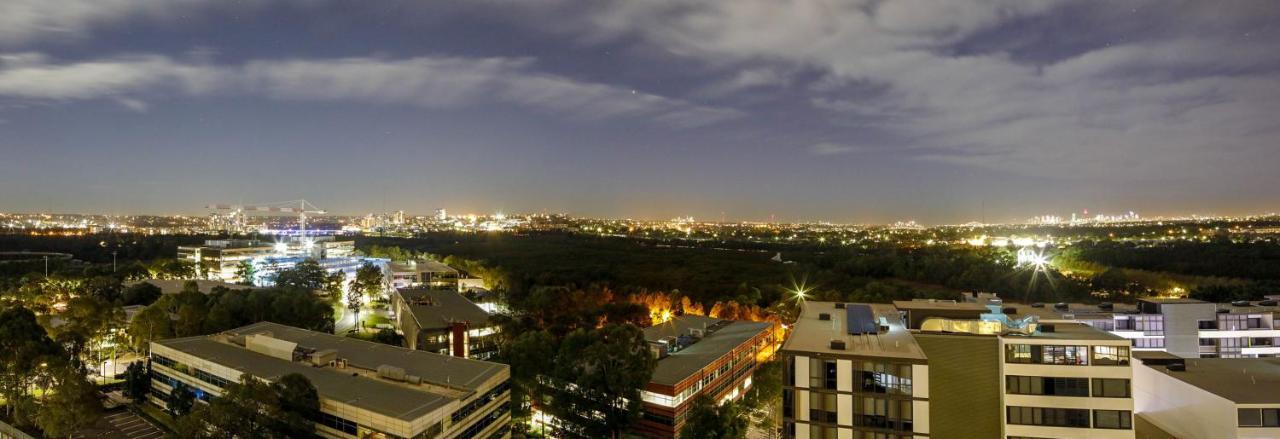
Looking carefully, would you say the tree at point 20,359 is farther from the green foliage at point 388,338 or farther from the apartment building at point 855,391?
the apartment building at point 855,391

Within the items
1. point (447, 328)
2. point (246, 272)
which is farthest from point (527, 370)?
point (246, 272)

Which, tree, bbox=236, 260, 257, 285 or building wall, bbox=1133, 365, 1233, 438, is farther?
tree, bbox=236, 260, 257, 285

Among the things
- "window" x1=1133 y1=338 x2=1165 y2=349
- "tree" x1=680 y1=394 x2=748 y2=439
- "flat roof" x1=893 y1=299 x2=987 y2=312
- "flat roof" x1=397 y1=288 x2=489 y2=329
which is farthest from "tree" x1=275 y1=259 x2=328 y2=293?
"window" x1=1133 y1=338 x2=1165 y2=349

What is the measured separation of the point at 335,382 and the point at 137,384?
34.2 feet

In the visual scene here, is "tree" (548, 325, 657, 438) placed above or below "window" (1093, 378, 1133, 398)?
below

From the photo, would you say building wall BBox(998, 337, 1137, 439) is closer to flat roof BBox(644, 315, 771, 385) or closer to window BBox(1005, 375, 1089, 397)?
window BBox(1005, 375, 1089, 397)

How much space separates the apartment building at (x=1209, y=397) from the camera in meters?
12.6

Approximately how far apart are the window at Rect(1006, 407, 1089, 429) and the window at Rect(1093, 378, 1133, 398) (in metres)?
0.62

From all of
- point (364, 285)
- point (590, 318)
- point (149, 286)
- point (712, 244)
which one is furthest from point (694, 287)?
point (712, 244)

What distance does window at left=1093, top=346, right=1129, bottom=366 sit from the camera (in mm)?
12961

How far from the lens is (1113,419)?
1278 cm

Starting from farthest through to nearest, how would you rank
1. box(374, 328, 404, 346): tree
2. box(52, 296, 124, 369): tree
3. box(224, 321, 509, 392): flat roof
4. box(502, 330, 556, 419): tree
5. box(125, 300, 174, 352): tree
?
box(374, 328, 404, 346): tree → box(125, 300, 174, 352): tree → box(52, 296, 124, 369): tree → box(502, 330, 556, 419): tree → box(224, 321, 509, 392): flat roof

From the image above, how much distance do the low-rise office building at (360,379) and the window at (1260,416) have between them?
55.8ft

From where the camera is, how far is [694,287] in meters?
45.8
